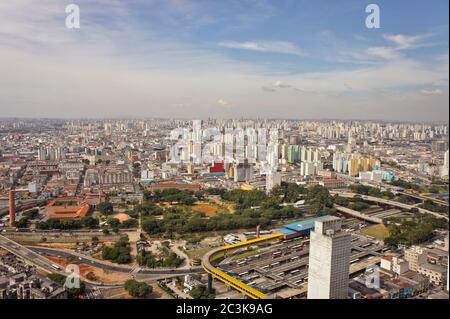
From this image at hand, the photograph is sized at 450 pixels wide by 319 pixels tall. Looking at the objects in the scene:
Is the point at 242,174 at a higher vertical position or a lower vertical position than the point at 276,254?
higher

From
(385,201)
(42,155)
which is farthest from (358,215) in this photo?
(42,155)

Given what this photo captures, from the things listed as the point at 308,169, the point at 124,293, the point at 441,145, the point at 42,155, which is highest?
the point at 441,145

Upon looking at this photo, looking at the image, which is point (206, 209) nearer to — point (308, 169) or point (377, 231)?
point (377, 231)

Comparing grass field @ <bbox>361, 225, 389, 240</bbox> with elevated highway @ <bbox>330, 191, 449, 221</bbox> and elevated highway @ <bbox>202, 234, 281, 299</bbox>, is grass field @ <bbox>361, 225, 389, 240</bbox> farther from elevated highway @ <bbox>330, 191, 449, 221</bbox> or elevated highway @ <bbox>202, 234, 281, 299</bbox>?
elevated highway @ <bbox>202, 234, 281, 299</bbox>

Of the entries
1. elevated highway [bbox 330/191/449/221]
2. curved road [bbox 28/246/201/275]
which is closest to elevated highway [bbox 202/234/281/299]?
curved road [bbox 28/246/201/275]

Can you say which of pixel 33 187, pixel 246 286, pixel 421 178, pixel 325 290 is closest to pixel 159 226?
pixel 246 286

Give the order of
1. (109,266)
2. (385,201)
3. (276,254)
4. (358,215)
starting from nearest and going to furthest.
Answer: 1. (109,266)
2. (276,254)
3. (358,215)
4. (385,201)
